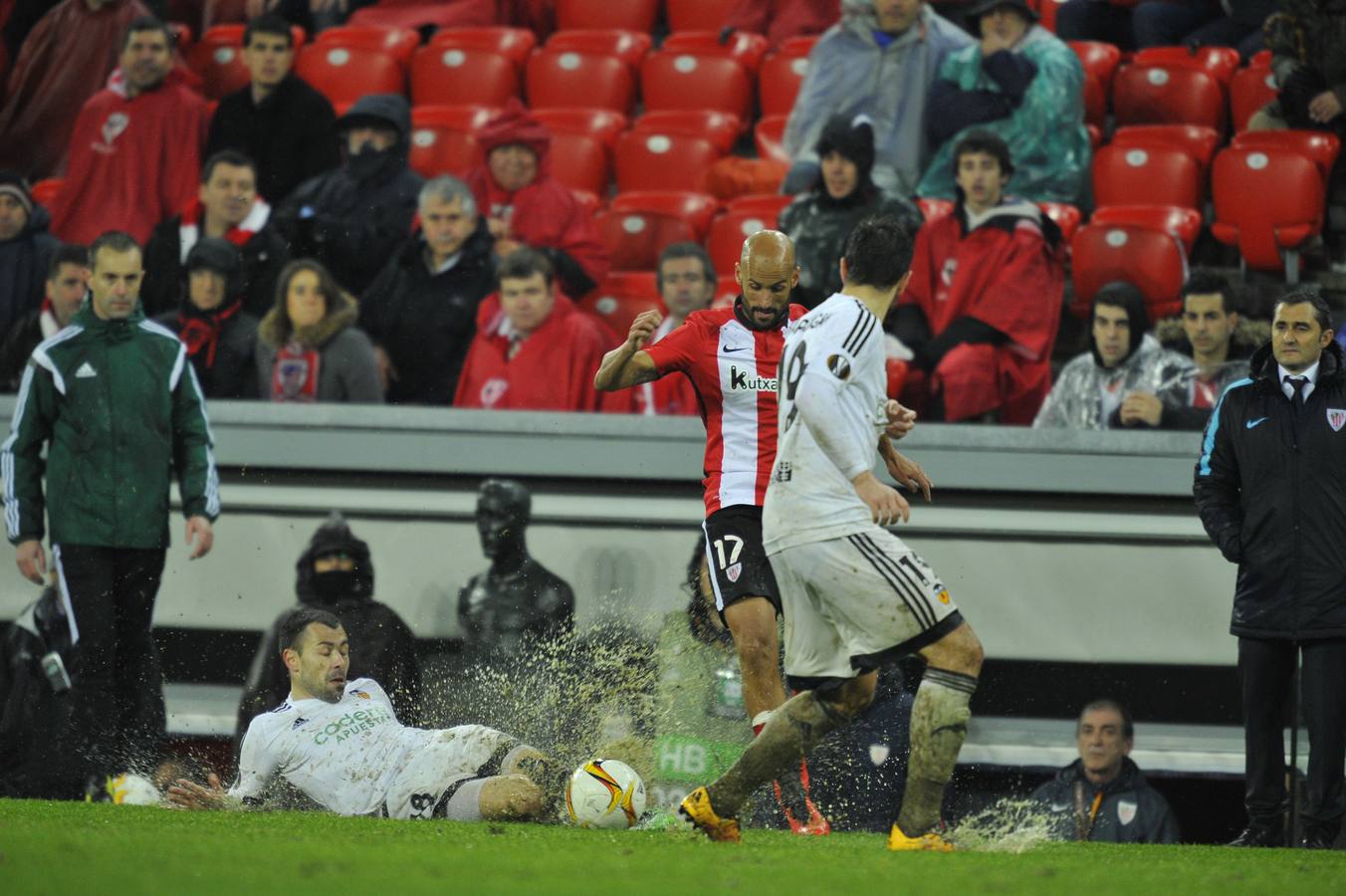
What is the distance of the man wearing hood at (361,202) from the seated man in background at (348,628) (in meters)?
1.78

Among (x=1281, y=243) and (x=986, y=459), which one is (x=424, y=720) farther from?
(x=1281, y=243)

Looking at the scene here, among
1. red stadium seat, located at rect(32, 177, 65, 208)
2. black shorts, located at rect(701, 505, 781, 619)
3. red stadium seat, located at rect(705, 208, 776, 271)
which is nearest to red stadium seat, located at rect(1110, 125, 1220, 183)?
red stadium seat, located at rect(705, 208, 776, 271)

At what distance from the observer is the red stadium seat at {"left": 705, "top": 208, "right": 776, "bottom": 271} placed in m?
10.9

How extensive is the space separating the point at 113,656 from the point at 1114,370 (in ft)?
16.2

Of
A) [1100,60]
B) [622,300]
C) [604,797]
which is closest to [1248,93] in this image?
[1100,60]

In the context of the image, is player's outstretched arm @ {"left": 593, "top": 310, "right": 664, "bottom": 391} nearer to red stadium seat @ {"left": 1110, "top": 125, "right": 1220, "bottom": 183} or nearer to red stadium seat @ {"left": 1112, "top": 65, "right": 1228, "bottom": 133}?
red stadium seat @ {"left": 1110, "top": 125, "right": 1220, "bottom": 183}

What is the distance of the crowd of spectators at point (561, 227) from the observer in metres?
9.43

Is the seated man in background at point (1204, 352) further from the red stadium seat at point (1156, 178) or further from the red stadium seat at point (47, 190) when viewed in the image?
the red stadium seat at point (47, 190)

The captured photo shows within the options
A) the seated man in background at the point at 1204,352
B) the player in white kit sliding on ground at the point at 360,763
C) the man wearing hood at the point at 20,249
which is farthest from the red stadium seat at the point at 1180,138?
the man wearing hood at the point at 20,249

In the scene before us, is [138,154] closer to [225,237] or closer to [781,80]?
[225,237]

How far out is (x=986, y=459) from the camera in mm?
9250

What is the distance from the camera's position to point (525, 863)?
197 inches

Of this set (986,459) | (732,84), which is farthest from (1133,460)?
(732,84)

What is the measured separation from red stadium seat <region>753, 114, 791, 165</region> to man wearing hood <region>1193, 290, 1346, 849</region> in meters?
4.90
